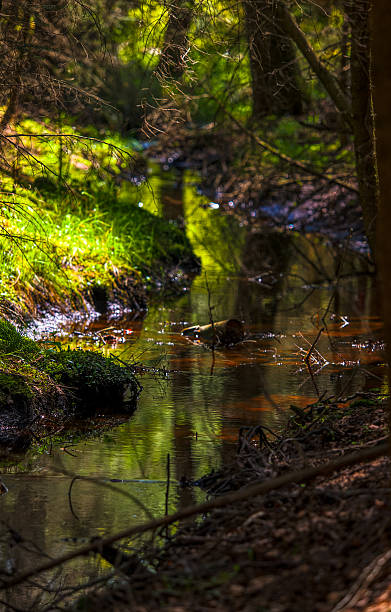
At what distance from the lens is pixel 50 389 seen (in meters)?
7.32

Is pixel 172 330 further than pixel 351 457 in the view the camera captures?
Yes

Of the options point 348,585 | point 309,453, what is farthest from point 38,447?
point 348,585

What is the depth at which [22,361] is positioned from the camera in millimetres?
7344

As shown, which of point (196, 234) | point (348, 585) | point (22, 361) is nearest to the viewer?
point (348, 585)

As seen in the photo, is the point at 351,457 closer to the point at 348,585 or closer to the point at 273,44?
the point at 348,585

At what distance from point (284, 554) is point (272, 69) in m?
10.7

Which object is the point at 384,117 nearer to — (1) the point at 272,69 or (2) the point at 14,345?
(2) the point at 14,345

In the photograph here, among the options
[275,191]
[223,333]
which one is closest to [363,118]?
[223,333]

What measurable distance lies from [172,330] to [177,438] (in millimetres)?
3945

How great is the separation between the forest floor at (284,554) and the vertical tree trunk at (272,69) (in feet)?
19.1

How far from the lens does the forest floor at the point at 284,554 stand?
3.59 m

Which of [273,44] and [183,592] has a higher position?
[273,44]

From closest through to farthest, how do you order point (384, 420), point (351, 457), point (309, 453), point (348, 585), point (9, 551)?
1. point (348, 585)
2. point (351, 457)
3. point (9, 551)
4. point (309, 453)
5. point (384, 420)

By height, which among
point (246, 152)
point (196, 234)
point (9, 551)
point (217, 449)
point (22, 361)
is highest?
point (246, 152)
